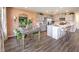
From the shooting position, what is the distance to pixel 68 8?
86.4 inches

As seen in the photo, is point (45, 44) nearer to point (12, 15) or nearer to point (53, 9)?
point (53, 9)

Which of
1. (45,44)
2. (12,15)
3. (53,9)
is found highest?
(53,9)

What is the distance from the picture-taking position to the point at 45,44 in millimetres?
2219

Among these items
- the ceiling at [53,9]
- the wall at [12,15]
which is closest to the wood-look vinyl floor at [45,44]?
the wall at [12,15]

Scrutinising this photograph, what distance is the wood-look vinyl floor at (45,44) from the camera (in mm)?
2184

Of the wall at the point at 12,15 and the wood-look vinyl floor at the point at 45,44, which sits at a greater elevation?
the wall at the point at 12,15

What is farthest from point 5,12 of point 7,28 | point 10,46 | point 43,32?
point 43,32

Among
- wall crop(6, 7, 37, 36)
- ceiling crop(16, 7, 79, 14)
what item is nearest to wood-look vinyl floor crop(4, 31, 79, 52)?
wall crop(6, 7, 37, 36)

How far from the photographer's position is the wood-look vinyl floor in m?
2.18

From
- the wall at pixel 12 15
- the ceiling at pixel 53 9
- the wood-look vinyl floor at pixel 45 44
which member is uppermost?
the ceiling at pixel 53 9

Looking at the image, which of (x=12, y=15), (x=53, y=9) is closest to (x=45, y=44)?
(x=53, y=9)

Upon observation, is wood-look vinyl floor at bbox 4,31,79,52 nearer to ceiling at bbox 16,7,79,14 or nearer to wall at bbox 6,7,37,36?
wall at bbox 6,7,37,36

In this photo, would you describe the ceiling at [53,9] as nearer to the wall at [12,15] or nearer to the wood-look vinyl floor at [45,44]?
the wall at [12,15]
